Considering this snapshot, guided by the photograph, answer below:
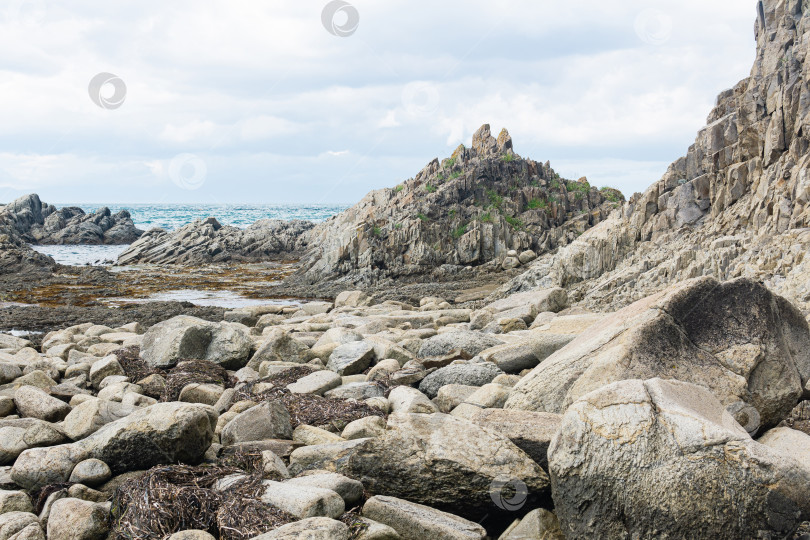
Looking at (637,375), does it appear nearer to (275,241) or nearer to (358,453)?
(358,453)

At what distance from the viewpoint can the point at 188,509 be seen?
484cm

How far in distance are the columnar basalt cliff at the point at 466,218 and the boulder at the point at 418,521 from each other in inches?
1198

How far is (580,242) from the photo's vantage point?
2427 centimetres

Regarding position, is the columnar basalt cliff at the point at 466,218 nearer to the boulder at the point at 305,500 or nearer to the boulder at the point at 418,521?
the boulder at the point at 305,500

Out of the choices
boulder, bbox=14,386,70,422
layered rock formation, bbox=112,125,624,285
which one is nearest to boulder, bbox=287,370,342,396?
boulder, bbox=14,386,70,422

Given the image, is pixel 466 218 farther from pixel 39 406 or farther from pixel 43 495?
pixel 43 495

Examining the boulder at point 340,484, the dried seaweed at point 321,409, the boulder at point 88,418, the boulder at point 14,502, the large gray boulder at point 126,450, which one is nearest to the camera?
the boulder at point 340,484

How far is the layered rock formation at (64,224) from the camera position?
72.2 meters

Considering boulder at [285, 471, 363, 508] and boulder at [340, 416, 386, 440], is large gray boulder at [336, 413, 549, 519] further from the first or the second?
boulder at [340, 416, 386, 440]

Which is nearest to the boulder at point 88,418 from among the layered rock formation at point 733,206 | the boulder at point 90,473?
the boulder at point 90,473

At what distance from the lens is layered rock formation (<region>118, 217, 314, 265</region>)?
2062 inches

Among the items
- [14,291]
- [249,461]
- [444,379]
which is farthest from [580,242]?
[14,291]

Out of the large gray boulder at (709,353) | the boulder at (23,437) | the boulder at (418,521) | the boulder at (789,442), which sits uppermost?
the large gray boulder at (709,353)

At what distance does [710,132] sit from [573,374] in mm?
18336
